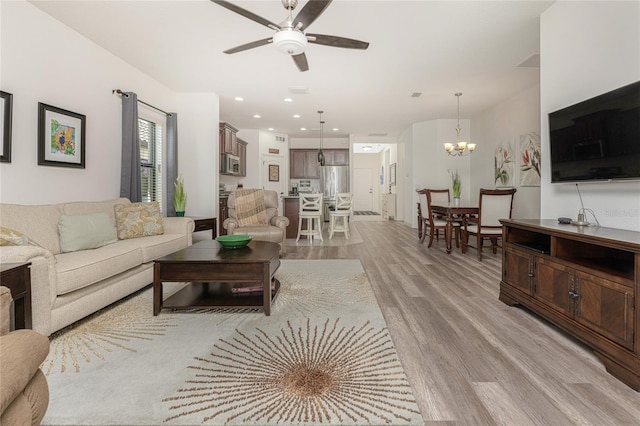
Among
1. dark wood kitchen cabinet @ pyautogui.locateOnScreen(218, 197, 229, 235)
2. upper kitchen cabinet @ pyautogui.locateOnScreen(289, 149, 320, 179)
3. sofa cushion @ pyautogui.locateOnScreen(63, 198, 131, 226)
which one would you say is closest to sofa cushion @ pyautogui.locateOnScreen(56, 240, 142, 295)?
sofa cushion @ pyautogui.locateOnScreen(63, 198, 131, 226)

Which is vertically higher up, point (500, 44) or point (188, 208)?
point (500, 44)

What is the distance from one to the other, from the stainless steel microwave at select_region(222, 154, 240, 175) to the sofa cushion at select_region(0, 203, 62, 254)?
3850 mm

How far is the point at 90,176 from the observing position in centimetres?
353

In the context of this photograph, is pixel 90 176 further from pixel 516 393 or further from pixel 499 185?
pixel 499 185

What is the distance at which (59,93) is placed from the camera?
3.09 m

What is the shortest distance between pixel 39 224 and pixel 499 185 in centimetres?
701

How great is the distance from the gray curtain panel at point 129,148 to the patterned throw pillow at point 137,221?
1.75ft

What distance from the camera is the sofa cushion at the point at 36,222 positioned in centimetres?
237

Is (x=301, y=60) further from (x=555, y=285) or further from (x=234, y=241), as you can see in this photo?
(x=555, y=285)

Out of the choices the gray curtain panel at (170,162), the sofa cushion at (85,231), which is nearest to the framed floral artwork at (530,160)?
the gray curtain panel at (170,162)

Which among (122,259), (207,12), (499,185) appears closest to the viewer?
(122,259)

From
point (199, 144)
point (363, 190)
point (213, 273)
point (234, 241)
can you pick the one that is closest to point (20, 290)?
point (213, 273)

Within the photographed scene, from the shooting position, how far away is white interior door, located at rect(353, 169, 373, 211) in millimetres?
14383

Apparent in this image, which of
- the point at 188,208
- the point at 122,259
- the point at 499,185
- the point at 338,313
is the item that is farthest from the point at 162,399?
the point at 499,185
